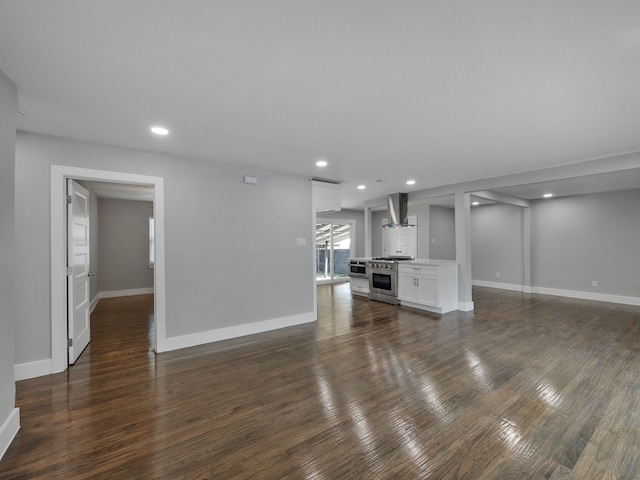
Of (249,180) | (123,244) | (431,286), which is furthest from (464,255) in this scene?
(123,244)

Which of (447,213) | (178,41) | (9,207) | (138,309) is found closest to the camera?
(178,41)

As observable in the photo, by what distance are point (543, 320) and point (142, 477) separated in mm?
5726

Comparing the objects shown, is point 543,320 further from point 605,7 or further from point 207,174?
point 207,174

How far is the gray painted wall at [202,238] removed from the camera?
9.30 ft

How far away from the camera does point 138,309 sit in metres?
5.61

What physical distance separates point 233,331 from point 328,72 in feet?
11.4

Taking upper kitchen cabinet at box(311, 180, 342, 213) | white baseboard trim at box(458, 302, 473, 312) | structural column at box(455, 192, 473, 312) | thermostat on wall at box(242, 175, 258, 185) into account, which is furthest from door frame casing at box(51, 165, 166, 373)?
white baseboard trim at box(458, 302, 473, 312)

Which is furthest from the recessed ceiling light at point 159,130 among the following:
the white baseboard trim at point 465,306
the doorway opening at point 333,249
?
the doorway opening at point 333,249

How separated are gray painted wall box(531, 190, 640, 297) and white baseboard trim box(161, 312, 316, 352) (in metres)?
6.29

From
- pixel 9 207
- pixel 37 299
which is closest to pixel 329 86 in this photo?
pixel 9 207

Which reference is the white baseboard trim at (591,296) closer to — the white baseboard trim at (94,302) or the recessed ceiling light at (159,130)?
the recessed ceiling light at (159,130)

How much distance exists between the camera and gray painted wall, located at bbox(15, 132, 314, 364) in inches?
112

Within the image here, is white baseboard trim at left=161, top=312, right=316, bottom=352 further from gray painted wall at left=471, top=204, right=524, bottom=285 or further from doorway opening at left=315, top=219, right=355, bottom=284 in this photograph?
gray painted wall at left=471, top=204, right=524, bottom=285

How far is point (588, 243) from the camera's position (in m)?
6.42
